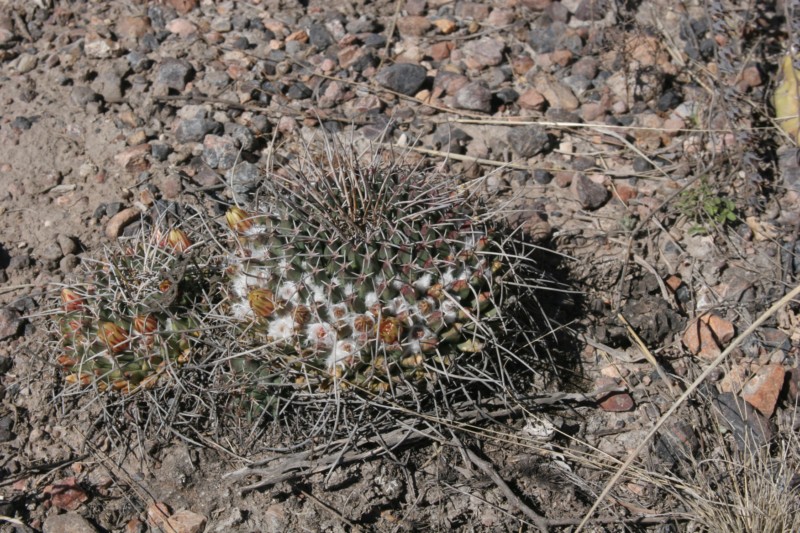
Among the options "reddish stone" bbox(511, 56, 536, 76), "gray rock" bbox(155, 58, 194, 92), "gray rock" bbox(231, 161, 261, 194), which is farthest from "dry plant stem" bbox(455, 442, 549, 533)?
"gray rock" bbox(155, 58, 194, 92)

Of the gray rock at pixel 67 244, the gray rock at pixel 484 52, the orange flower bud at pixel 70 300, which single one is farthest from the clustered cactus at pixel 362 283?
the gray rock at pixel 484 52

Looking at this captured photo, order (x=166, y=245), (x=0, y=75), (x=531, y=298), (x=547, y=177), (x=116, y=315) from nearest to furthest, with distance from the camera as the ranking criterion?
(x=116, y=315) < (x=166, y=245) < (x=531, y=298) < (x=547, y=177) < (x=0, y=75)

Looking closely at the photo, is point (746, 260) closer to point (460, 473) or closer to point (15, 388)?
point (460, 473)

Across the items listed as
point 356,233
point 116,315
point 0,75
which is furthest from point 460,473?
point 0,75

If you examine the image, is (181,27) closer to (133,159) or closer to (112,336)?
(133,159)

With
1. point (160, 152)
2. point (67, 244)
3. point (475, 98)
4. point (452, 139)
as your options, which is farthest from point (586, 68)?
point (67, 244)

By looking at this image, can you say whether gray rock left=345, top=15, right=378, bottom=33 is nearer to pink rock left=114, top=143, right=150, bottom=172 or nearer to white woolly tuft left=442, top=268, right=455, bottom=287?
pink rock left=114, top=143, right=150, bottom=172
